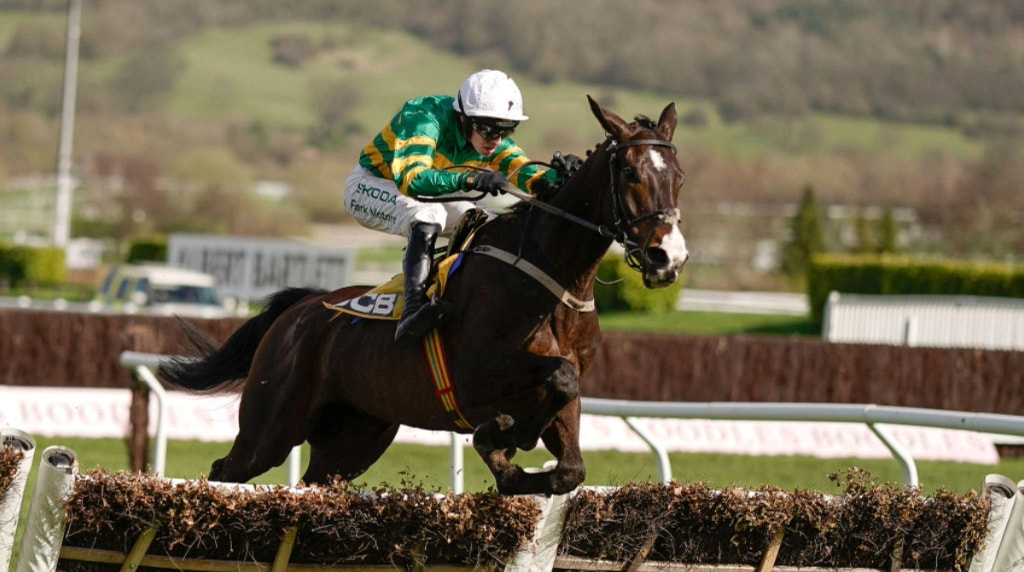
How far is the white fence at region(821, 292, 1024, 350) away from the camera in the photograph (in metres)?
21.9

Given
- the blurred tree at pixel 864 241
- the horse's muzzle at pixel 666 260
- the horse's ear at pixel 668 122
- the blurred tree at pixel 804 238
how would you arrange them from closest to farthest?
1. the horse's muzzle at pixel 666 260
2. the horse's ear at pixel 668 122
3. the blurred tree at pixel 864 241
4. the blurred tree at pixel 804 238

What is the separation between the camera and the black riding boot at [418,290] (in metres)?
5.16

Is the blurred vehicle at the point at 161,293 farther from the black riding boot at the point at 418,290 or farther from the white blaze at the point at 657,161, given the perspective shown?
the white blaze at the point at 657,161

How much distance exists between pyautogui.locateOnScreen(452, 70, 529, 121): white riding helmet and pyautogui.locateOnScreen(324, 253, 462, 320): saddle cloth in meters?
0.54

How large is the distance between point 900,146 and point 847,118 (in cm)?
838

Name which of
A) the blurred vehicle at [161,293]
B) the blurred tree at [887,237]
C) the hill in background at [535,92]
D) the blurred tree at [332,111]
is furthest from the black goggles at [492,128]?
the blurred tree at [332,111]

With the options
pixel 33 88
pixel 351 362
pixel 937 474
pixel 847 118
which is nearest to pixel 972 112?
pixel 847 118

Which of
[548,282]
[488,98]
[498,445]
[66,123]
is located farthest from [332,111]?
[498,445]

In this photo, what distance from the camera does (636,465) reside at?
12203 millimetres

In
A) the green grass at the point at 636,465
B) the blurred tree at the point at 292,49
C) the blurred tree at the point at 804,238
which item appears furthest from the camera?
the blurred tree at the point at 292,49

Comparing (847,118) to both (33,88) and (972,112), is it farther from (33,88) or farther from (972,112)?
(33,88)

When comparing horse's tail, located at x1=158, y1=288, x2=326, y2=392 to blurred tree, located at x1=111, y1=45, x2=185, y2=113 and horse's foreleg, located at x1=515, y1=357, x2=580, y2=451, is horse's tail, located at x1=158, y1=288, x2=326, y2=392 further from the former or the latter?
blurred tree, located at x1=111, y1=45, x2=185, y2=113

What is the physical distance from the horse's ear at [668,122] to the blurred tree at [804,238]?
3711 cm

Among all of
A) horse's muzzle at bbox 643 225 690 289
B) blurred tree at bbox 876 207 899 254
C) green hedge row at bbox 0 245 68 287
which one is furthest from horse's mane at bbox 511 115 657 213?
blurred tree at bbox 876 207 899 254
